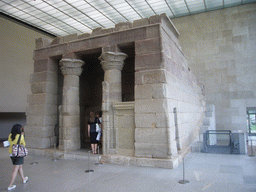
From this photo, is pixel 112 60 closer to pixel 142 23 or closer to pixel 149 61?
pixel 149 61

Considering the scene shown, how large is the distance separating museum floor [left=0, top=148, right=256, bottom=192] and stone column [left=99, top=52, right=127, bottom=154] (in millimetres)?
660

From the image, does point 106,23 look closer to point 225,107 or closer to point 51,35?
point 51,35

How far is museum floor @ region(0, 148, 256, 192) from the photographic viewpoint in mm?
4199

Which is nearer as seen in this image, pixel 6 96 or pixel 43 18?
pixel 6 96

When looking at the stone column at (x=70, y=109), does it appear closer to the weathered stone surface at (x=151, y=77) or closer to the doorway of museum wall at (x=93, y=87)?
the doorway of museum wall at (x=93, y=87)

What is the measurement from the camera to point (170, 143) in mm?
5691

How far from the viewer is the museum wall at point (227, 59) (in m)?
12.9

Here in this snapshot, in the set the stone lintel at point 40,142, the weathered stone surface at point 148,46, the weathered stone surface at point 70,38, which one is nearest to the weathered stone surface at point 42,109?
the stone lintel at point 40,142

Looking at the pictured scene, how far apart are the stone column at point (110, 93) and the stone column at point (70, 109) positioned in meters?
1.43

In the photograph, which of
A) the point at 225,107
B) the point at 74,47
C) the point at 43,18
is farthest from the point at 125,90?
the point at 43,18

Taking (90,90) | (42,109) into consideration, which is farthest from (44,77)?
(90,90)

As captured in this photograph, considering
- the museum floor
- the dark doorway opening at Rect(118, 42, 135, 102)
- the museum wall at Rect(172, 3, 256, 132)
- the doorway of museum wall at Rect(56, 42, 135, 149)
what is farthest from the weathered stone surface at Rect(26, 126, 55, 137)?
the museum wall at Rect(172, 3, 256, 132)

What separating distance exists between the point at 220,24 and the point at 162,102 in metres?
10.8

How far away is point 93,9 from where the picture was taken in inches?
564
